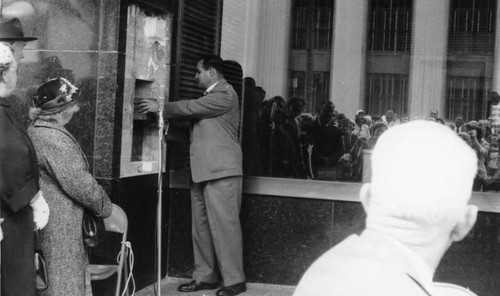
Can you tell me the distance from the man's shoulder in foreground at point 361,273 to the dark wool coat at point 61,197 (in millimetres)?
2818

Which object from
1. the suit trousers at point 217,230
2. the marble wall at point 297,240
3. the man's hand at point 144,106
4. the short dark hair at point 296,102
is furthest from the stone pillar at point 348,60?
the man's hand at point 144,106

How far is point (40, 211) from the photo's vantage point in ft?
13.3

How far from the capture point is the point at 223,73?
261 inches

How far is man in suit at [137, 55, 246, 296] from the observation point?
6.16 metres

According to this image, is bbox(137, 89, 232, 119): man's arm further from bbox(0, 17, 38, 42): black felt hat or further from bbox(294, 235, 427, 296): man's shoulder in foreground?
bbox(294, 235, 427, 296): man's shoulder in foreground

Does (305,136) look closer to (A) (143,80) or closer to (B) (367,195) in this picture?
(A) (143,80)

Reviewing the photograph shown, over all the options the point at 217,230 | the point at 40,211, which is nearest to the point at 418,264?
the point at 40,211

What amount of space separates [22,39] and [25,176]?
0.75 meters

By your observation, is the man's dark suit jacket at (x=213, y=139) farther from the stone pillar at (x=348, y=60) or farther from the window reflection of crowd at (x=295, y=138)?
the stone pillar at (x=348, y=60)

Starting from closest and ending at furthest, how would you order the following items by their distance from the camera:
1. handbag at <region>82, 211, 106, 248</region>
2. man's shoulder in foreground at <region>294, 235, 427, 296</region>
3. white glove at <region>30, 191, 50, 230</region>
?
man's shoulder in foreground at <region>294, 235, 427, 296</region>, white glove at <region>30, 191, 50, 230</region>, handbag at <region>82, 211, 106, 248</region>

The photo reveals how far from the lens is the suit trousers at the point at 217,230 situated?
20.4 ft

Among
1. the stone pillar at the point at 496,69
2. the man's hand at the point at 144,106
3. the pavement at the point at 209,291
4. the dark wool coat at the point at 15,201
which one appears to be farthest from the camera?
the stone pillar at the point at 496,69

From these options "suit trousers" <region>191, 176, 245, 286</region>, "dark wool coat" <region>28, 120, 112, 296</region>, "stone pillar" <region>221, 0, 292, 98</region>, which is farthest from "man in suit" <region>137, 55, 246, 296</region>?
"dark wool coat" <region>28, 120, 112, 296</region>

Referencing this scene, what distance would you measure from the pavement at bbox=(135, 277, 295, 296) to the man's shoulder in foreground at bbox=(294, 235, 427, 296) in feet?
15.5
